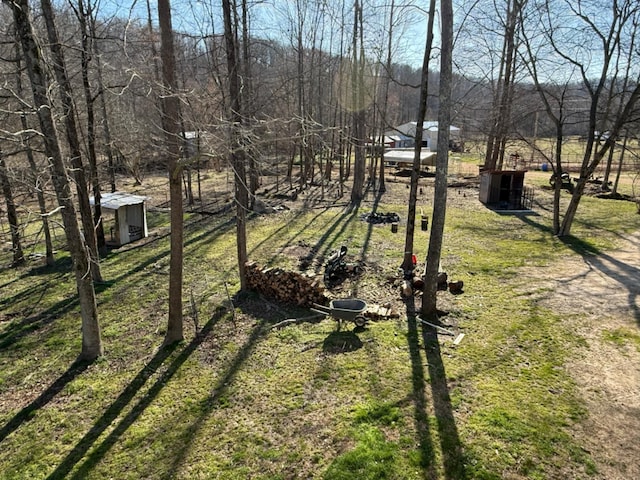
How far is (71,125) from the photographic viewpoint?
8.58 meters

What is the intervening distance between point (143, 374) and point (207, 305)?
Result: 249 cm

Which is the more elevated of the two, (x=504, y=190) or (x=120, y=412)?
(x=504, y=190)

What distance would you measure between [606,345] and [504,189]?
1366cm

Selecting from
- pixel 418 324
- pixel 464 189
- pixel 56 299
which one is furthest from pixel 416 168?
pixel 464 189

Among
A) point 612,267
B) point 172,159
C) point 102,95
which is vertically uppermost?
point 102,95

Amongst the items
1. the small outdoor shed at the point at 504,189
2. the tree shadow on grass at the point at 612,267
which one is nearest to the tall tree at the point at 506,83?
the small outdoor shed at the point at 504,189

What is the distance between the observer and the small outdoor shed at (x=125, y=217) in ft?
44.5

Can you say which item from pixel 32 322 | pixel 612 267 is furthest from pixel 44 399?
pixel 612 267

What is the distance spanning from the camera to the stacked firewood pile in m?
8.39

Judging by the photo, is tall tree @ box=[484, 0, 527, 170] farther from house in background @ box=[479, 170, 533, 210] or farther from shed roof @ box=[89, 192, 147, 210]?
shed roof @ box=[89, 192, 147, 210]

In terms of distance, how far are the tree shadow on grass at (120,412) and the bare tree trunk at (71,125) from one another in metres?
1.98

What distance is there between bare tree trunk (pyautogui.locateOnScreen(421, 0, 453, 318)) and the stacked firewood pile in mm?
2181

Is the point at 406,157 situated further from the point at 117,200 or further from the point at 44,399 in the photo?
the point at 44,399

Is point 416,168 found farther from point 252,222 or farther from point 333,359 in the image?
point 252,222
